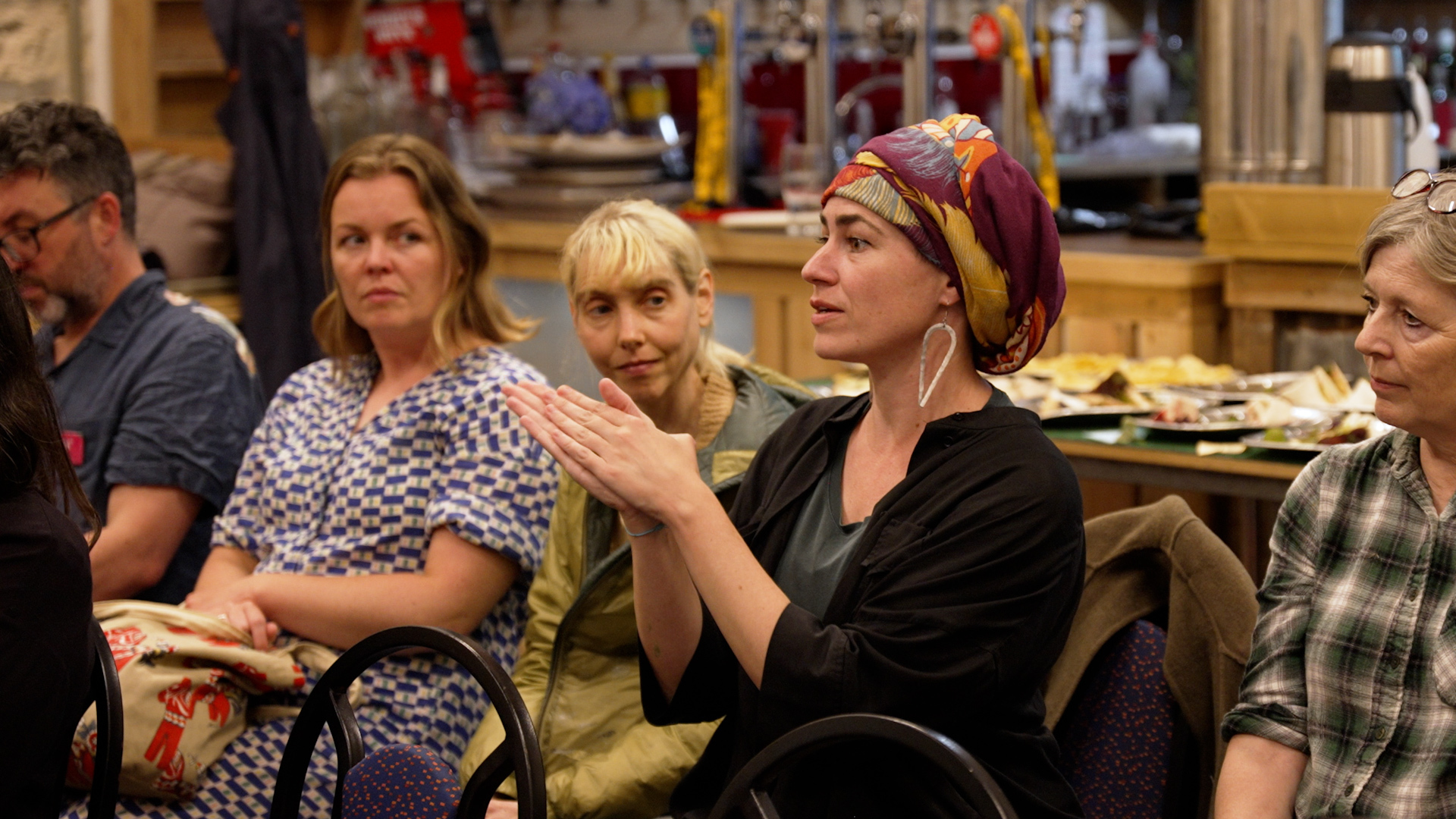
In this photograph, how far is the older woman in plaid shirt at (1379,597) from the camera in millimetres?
1447

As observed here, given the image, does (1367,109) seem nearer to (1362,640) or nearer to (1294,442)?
(1294,442)

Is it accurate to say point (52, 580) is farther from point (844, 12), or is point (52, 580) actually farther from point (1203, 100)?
point (844, 12)

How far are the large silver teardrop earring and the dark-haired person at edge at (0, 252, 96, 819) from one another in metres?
0.84

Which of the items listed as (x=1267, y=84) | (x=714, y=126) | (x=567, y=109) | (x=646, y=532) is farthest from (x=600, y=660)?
(x=567, y=109)

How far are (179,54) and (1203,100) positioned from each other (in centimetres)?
313

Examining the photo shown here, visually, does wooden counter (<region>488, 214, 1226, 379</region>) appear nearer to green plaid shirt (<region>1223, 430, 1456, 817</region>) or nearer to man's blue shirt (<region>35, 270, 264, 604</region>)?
man's blue shirt (<region>35, 270, 264, 604</region>)

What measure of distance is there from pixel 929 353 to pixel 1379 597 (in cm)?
50

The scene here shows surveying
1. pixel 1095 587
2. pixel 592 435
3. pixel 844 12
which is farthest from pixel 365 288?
pixel 844 12

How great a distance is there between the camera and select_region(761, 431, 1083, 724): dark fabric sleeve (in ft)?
4.73

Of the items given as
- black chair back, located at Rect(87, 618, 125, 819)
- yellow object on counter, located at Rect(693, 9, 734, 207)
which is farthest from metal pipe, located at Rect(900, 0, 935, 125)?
black chair back, located at Rect(87, 618, 125, 819)

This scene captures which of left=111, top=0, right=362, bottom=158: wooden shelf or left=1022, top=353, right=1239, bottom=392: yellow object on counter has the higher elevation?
left=111, top=0, right=362, bottom=158: wooden shelf

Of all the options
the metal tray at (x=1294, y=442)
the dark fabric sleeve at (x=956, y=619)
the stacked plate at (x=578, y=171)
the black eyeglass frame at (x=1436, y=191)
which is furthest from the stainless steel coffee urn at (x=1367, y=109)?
the dark fabric sleeve at (x=956, y=619)

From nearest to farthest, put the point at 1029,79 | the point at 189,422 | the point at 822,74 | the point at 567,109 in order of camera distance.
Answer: the point at 189,422, the point at 1029,79, the point at 822,74, the point at 567,109

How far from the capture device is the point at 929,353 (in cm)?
159
